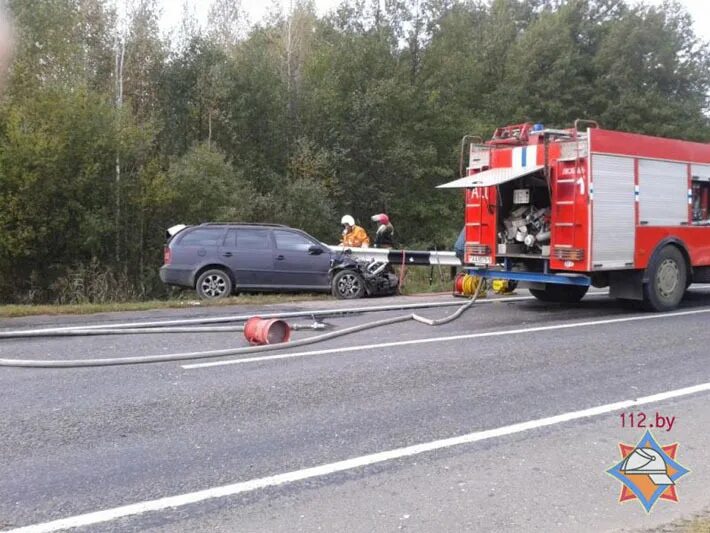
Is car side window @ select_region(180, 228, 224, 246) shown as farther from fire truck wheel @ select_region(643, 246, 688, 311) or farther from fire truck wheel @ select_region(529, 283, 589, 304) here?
fire truck wheel @ select_region(643, 246, 688, 311)

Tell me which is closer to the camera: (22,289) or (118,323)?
(118,323)

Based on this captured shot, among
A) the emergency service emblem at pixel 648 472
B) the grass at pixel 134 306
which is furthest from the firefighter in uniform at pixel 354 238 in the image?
the emergency service emblem at pixel 648 472

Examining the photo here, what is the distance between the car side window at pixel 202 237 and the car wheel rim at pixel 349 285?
2.61 metres

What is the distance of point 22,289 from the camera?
61.5ft

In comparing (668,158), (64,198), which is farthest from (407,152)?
(668,158)

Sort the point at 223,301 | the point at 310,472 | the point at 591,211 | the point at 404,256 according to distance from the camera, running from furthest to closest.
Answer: the point at 404,256 < the point at 223,301 < the point at 591,211 < the point at 310,472

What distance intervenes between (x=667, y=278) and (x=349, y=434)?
8.35 m

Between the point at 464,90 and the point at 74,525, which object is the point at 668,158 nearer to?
the point at 74,525

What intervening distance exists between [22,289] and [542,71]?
100 feet

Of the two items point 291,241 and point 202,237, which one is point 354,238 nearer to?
point 291,241

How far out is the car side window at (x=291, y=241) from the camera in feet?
47.1

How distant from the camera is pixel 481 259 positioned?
11.8 m

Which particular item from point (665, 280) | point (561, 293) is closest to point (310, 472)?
point (665, 280)

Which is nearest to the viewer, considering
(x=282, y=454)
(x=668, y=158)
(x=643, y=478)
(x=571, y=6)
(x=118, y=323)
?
(x=643, y=478)
